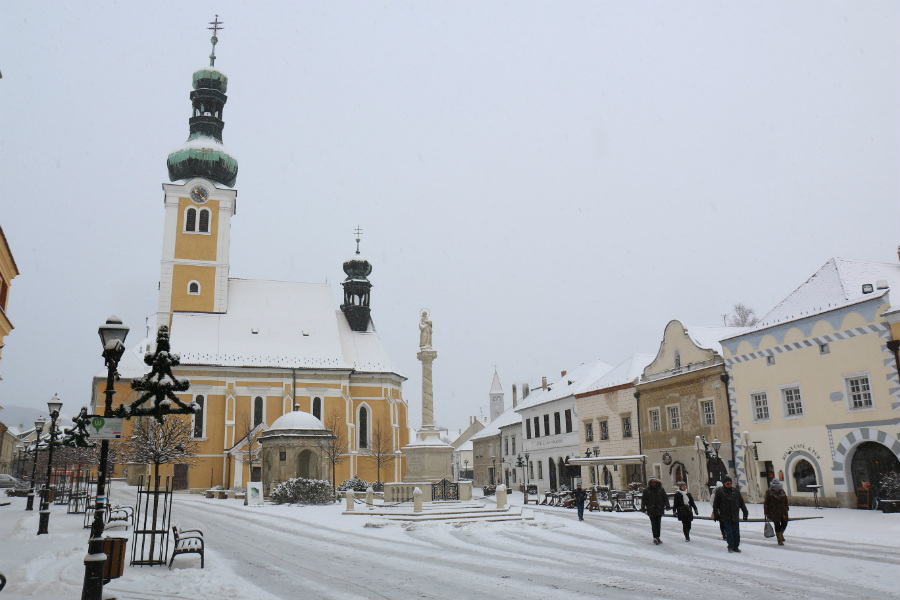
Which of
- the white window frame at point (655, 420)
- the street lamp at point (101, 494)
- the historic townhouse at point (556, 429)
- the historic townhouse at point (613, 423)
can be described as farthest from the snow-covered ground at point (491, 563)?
the historic townhouse at point (556, 429)

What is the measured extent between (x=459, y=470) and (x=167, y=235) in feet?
183

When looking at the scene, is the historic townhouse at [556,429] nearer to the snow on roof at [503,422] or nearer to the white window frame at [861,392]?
the snow on roof at [503,422]

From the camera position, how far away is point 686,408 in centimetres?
3244

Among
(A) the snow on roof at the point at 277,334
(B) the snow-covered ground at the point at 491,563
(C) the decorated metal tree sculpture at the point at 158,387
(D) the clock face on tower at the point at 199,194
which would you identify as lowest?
(B) the snow-covered ground at the point at 491,563

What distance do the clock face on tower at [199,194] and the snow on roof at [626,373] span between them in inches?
1341

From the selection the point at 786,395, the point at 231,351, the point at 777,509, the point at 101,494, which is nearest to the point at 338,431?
the point at 231,351

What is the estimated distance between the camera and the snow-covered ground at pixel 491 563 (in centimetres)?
997

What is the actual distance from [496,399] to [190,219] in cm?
5916

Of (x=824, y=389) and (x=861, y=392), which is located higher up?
(x=824, y=389)

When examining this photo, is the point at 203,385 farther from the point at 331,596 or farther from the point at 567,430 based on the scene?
the point at 331,596

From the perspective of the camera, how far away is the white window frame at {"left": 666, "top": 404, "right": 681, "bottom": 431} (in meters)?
33.0

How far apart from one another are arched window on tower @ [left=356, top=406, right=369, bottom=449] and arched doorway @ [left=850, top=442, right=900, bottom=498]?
38.4 meters

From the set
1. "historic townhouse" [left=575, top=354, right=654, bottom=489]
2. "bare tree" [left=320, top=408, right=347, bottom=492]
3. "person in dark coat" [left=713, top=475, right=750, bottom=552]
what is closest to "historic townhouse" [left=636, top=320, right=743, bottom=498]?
"historic townhouse" [left=575, top=354, right=654, bottom=489]

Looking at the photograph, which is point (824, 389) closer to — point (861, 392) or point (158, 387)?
point (861, 392)
